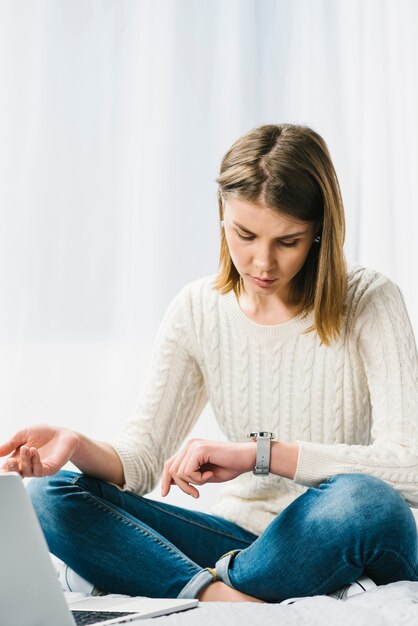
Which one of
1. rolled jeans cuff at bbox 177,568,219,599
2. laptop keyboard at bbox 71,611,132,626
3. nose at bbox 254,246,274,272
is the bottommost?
rolled jeans cuff at bbox 177,568,219,599

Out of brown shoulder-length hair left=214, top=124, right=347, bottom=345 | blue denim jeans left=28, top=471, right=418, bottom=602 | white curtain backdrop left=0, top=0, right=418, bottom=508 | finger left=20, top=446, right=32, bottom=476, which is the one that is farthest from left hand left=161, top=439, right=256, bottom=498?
white curtain backdrop left=0, top=0, right=418, bottom=508

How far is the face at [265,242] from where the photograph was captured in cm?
149

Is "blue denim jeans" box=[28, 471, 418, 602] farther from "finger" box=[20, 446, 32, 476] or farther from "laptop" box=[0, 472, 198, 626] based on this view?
"laptop" box=[0, 472, 198, 626]

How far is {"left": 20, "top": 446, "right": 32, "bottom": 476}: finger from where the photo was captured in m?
1.34

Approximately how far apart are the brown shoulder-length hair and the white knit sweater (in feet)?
0.18

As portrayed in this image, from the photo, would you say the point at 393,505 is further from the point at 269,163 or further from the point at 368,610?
the point at 269,163

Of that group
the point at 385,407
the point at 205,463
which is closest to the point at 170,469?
the point at 205,463

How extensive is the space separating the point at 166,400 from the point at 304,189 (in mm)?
495

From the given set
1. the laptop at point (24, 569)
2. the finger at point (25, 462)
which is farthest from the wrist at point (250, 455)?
the laptop at point (24, 569)

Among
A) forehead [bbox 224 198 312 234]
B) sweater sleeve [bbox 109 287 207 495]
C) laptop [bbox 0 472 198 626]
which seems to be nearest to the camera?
laptop [bbox 0 472 198 626]

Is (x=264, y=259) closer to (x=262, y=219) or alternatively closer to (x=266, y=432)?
(x=262, y=219)

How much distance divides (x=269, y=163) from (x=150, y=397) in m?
0.51

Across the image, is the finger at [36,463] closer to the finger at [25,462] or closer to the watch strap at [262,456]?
the finger at [25,462]

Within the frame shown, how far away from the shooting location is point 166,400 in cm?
172
